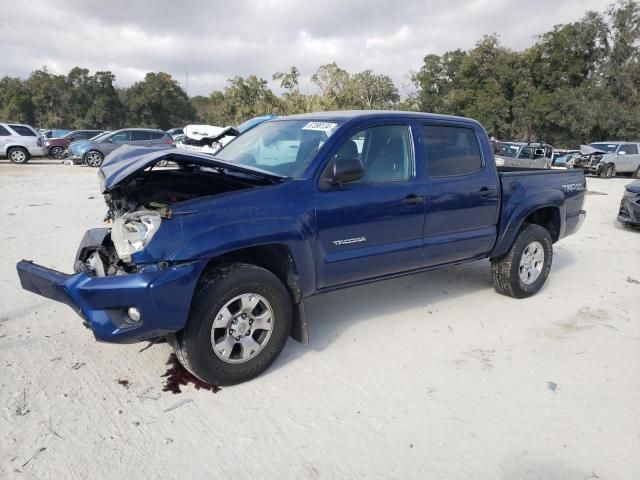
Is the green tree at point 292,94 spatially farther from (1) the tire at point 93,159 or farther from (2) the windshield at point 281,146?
(2) the windshield at point 281,146

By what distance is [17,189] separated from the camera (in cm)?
1136

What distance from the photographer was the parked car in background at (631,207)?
28.8 feet

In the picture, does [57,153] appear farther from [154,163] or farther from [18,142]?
[154,163]

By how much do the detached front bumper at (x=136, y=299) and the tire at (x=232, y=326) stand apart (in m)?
0.13

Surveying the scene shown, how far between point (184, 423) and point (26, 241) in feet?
16.0

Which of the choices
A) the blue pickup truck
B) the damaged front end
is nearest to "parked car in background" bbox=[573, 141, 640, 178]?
the blue pickup truck

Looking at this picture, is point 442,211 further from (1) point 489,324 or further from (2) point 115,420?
(2) point 115,420

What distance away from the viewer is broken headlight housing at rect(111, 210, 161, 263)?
2787 millimetres

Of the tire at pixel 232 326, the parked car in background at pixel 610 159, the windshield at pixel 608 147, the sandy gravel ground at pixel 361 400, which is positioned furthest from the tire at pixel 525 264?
the windshield at pixel 608 147

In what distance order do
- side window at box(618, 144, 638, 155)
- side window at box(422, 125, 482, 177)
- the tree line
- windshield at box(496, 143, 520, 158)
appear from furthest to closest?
1. the tree line
2. side window at box(618, 144, 638, 155)
3. windshield at box(496, 143, 520, 158)
4. side window at box(422, 125, 482, 177)

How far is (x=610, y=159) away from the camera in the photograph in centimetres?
2066

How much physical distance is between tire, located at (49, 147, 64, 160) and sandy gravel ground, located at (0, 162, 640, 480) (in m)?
21.0

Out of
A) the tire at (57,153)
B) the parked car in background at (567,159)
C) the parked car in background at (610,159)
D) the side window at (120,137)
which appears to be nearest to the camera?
the side window at (120,137)

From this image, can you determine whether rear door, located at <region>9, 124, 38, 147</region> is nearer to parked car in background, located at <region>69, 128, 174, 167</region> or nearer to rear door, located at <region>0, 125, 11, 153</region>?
rear door, located at <region>0, 125, 11, 153</region>
